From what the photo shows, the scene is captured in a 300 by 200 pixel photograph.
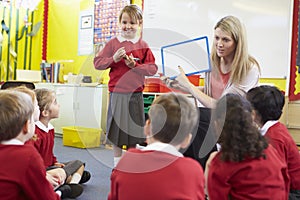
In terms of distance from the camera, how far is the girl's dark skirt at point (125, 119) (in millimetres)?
1759

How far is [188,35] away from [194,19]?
15 cm

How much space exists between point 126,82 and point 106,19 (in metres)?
2.18

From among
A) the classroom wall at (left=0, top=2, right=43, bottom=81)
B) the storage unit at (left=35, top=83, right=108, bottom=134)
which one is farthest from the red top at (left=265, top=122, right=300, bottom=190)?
the classroom wall at (left=0, top=2, right=43, bottom=81)

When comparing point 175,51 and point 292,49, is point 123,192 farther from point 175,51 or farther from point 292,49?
point 292,49

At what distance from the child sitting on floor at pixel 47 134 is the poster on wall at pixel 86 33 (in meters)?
2.28

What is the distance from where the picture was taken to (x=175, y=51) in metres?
2.75

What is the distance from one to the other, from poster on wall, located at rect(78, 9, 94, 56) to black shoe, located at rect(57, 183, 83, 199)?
243 cm

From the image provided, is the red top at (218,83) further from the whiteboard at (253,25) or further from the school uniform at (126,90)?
the whiteboard at (253,25)

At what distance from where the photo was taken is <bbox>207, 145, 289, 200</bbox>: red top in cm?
93

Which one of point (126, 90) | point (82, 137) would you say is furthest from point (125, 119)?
point (82, 137)

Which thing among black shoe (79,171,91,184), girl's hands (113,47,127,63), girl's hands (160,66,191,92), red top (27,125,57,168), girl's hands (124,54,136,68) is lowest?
black shoe (79,171,91,184)

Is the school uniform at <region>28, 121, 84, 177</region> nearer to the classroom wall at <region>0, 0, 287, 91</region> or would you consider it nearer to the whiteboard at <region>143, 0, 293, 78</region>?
the whiteboard at <region>143, 0, 293, 78</region>

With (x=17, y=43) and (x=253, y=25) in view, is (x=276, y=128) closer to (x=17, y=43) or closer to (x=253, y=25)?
(x=253, y=25)

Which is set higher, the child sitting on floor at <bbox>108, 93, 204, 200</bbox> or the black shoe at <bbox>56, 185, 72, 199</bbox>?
the child sitting on floor at <bbox>108, 93, 204, 200</bbox>
